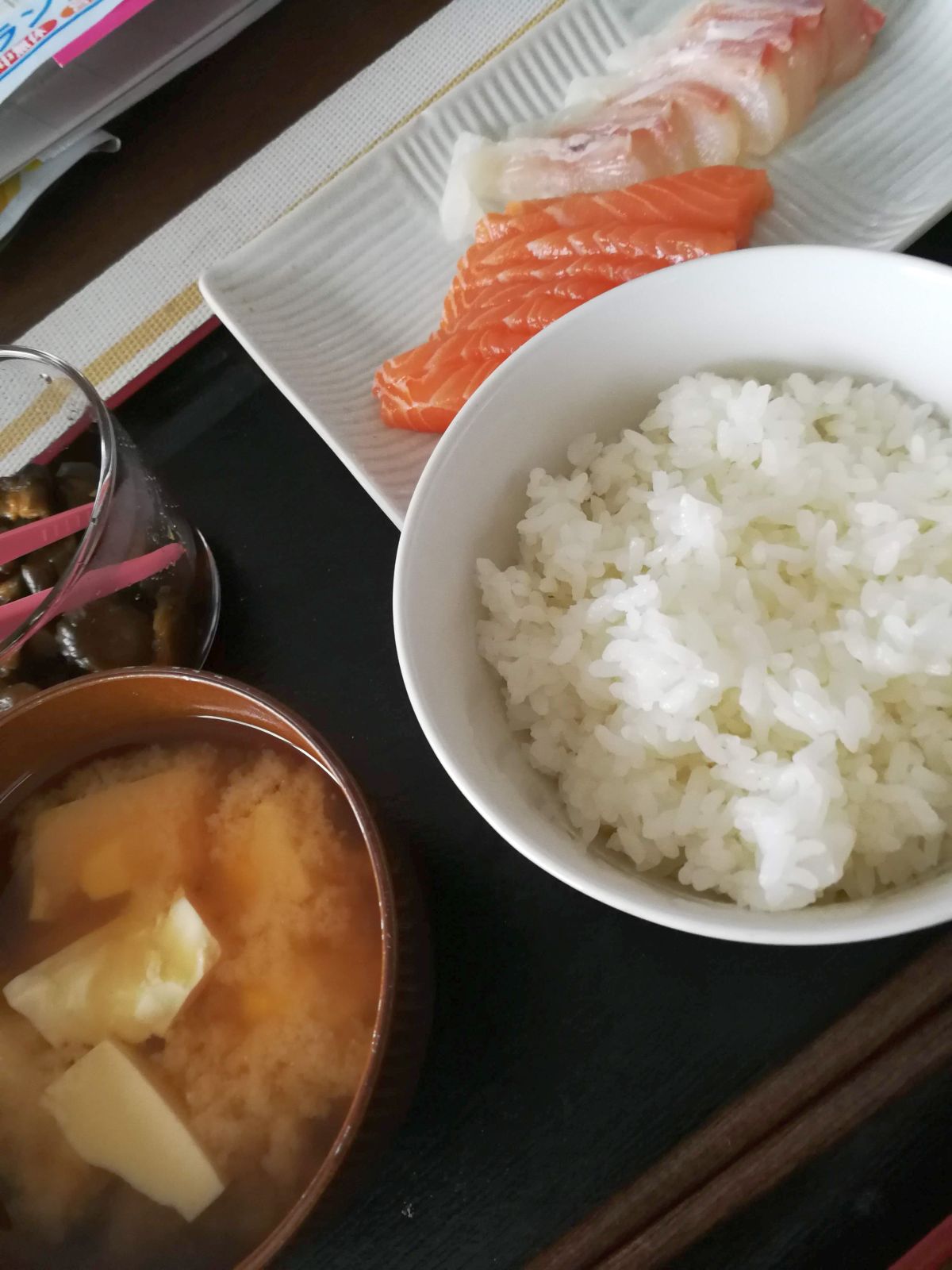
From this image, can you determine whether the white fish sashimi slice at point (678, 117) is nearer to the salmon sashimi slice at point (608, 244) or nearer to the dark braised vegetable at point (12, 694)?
the salmon sashimi slice at point (608, 244)

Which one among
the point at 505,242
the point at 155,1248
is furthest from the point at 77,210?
the point at 155,1248

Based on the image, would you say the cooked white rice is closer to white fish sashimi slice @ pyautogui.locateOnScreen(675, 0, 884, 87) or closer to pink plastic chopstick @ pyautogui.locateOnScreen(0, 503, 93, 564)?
pink plastic chopstick @ pyautogui.locateOnScreen(0, 503, 93, 564)

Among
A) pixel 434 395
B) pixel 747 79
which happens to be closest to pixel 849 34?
pixel 747 79

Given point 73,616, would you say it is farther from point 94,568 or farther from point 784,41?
point 784,41

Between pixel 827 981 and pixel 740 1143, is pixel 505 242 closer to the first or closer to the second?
pixel 827 981

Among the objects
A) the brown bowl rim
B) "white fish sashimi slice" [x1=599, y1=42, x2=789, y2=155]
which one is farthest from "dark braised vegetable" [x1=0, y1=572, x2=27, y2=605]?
"white fish sashimi slice" [x1=599, y1=42, x2=789, y2=155]

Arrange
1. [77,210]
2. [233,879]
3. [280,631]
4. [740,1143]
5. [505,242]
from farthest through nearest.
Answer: [77,210] → [505,242] → [280,631] → [233,879] → [740,1143]
